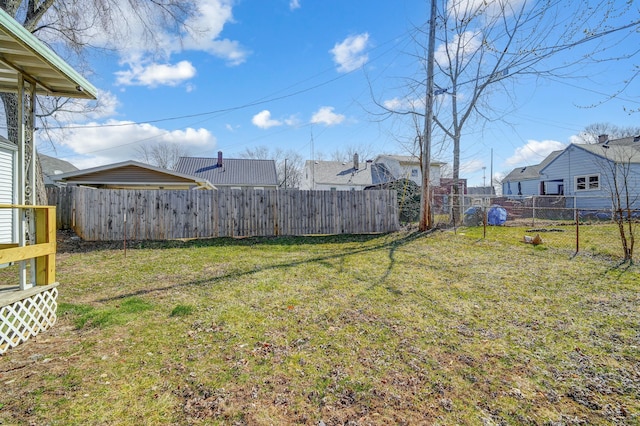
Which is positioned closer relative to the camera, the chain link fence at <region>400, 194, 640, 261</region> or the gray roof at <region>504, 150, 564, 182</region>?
the chain link fence at <region>400, 194, 640, 261</region>

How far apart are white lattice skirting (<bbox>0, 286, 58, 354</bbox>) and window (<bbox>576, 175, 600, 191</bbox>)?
23453 mm

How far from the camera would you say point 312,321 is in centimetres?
354

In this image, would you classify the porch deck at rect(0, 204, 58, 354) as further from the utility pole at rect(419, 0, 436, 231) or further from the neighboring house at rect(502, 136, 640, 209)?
the neighboring house at rect(502, 136, 640, 209)

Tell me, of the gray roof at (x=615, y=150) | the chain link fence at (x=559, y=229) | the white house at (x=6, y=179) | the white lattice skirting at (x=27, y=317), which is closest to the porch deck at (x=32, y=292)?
the white lattice skirting at (x=27, y=317)

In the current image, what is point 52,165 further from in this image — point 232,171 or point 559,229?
point 559,229

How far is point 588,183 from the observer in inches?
715

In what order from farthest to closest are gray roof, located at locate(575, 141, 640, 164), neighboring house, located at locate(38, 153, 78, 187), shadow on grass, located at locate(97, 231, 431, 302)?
neighboring house, located at locate(38, 153, 78, 187), gray roof, located at locate(575, 141, 640, 164), shadow on grass, located at locate(97, 231, 431, 302)

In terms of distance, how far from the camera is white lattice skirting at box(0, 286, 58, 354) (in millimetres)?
2810

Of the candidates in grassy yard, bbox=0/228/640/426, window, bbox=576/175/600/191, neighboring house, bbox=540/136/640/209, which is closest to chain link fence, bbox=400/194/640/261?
neighboring house, bbox=540/136/640/209

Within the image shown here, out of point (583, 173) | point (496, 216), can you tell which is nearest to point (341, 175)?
point (583, 173)

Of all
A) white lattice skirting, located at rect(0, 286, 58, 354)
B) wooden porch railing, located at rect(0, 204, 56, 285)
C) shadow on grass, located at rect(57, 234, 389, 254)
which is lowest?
white lattice skirting, located at rect(0, 286, 58, 354)

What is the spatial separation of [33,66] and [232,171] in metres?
21.8

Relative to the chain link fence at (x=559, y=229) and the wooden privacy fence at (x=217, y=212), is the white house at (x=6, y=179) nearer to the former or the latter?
the wooden privacy fence at (x=217, y=212)

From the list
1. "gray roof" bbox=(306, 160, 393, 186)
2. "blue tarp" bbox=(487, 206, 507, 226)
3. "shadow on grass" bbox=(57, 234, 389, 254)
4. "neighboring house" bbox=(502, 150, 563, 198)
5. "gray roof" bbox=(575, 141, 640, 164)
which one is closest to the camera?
"shadow on grass" bbox=(57, 234, 389, 254)
